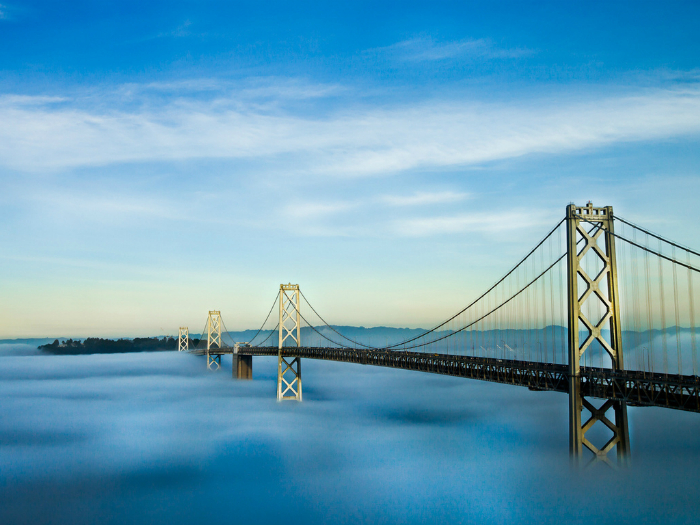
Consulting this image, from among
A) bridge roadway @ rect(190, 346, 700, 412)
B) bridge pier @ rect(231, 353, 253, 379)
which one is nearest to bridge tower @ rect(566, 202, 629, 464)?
bridge roadway @ rect(190, 346, 700, 412)

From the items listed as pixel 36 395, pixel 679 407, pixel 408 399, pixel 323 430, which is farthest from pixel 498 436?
pixel 36 395

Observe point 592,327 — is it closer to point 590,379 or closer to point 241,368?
point 590,379

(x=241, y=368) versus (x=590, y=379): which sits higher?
(x=590, y=379)

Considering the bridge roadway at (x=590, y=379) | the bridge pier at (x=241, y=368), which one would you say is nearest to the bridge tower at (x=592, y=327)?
the bridge roadway at (x=590, y=379)

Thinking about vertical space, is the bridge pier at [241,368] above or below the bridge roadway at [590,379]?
below

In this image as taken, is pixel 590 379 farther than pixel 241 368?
No

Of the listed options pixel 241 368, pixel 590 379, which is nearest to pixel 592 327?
pixel 590 379

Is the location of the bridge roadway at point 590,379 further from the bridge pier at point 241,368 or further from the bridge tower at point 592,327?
the bridge pier at point 241,368

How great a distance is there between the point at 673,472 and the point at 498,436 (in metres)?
21.6

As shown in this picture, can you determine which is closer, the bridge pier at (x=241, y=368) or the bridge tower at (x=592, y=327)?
the bridge tower at (x=592, y=327)

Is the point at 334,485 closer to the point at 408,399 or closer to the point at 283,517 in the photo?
the point at 283,517

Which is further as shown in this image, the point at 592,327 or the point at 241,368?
the point at 241,368

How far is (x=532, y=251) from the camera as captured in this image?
3825 centimetres

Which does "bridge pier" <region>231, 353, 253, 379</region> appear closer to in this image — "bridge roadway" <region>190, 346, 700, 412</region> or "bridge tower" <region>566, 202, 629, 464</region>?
"bridge roadway" <region>190, 346, 700, 412</region>
